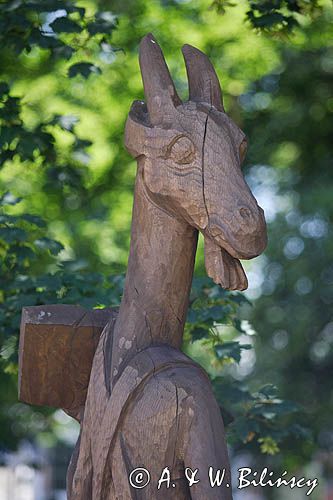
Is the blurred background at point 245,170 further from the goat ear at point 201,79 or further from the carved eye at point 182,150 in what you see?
the carved eye at point 182,150

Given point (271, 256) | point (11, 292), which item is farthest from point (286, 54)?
point (11, 292)

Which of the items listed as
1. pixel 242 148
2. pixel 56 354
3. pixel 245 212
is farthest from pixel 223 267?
pixel 56 354

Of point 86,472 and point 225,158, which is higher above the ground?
point 225,158

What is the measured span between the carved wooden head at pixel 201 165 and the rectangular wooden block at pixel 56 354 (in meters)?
0.55

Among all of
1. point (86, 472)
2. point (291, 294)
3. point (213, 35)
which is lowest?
point (291, 294)

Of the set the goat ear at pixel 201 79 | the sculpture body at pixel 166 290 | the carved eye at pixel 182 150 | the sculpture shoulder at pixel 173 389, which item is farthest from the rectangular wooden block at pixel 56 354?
the goat ear at pixel 201 79

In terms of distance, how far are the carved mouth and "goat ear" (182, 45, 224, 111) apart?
506 mm

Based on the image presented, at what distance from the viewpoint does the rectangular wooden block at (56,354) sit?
3.25m

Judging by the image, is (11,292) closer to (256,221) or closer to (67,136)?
(256,221)

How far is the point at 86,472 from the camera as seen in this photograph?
118 inches

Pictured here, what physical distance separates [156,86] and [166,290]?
631mm

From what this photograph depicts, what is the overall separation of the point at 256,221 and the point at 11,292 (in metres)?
3.12
